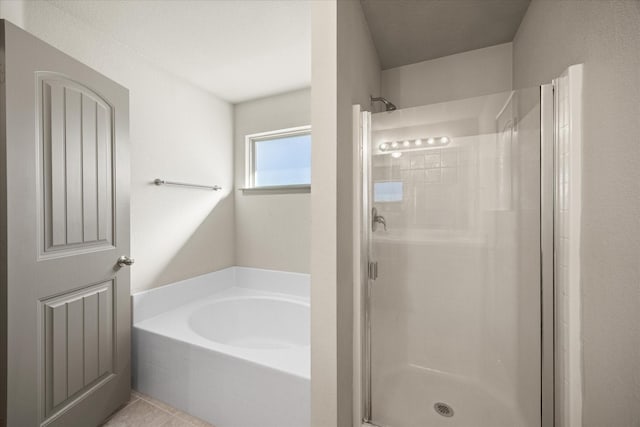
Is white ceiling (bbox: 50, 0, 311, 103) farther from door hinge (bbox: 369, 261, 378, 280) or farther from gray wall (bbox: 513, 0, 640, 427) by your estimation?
door hinge (bbox: 369, 261, 378, 280)

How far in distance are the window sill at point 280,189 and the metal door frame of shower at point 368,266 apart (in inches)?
45.7

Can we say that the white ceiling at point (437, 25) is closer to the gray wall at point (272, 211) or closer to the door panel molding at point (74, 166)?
the gray wall at point (272, 211)

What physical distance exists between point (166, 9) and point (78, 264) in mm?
1482

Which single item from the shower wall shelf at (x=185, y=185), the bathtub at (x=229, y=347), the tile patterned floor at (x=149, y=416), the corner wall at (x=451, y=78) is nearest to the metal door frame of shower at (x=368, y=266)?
the bathtub at (x=229, y=347)

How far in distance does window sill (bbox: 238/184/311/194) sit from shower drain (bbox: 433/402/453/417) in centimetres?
174

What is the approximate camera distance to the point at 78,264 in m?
1.42

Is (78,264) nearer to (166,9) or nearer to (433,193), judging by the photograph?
(166,9)

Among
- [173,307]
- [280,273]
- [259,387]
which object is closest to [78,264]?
[173,307]

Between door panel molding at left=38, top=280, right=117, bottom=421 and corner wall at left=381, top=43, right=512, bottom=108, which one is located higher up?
corner wall at left=381, top=43, right=512, bottom=108

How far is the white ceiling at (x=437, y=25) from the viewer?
139cm

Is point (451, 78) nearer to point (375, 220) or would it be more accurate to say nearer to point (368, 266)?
point (375, 220)

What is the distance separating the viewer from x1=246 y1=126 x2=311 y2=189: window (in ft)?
8.41

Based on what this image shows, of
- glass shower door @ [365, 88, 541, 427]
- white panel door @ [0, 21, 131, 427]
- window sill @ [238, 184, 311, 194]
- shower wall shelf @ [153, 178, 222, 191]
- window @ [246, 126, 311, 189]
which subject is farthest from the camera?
window @ [246, 126, 311, 189]

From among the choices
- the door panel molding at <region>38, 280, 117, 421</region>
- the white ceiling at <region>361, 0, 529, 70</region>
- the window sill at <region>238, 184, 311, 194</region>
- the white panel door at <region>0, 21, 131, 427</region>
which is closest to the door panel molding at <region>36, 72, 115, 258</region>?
the white panel door at <region>0, 21, 131, 427</region>
